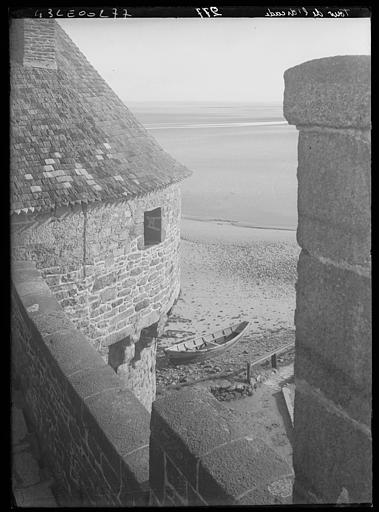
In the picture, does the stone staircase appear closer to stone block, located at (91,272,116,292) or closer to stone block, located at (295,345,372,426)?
stone block, located at (295,345,372,426)

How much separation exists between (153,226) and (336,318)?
25.8 feet

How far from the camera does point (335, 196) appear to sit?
189 cm

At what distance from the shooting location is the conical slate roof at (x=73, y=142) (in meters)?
7.82

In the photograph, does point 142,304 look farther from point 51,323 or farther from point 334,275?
point 334,275

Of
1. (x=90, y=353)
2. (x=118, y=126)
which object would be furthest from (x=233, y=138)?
(x=90, y=353)

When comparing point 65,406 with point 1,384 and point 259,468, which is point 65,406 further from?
point 259,468

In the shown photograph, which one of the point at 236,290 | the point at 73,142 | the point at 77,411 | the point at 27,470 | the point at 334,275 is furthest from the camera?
the point at 236,290

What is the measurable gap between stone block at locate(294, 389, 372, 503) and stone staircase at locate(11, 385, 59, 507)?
2196 mm

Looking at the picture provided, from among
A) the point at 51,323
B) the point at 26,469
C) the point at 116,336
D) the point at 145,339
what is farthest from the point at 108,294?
the point at 26,469

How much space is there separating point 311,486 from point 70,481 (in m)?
2.92

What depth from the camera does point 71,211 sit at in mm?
7980

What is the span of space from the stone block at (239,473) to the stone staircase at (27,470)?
169cm

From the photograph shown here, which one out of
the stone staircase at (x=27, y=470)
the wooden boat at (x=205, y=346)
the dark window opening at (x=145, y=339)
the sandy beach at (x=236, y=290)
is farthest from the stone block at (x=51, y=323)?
the sandy beach at (x=236, y=290)

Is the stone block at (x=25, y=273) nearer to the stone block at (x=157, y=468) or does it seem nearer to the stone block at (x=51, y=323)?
the stone block at (x=51, y=323)
